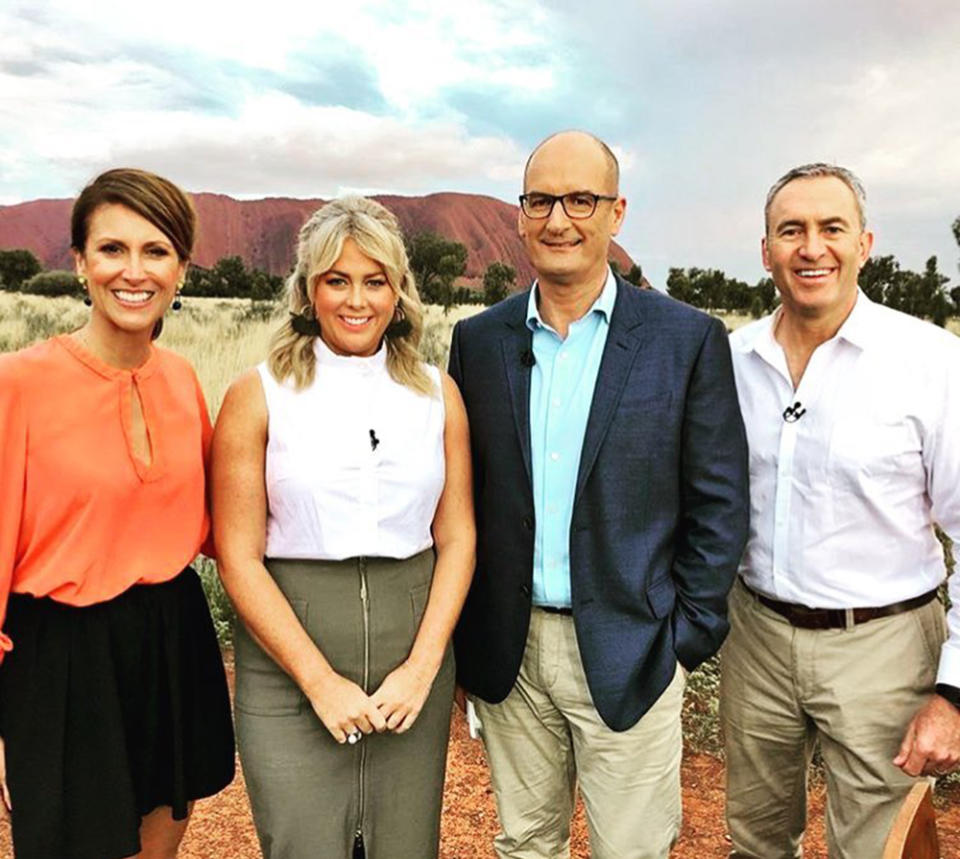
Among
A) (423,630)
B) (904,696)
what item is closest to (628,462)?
(423,630)

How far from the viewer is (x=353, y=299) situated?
2512 millimetres

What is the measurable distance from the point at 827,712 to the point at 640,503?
2.97ft

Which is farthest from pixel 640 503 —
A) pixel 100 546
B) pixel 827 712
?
pixel 100 546

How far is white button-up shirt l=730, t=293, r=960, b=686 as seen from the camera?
2662mm

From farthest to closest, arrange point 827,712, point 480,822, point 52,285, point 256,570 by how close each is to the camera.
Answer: point 52,285
point 480,822
point 827,712
point 256,570

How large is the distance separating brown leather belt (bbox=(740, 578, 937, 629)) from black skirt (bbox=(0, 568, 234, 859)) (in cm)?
178

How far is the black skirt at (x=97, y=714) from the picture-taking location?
240cm

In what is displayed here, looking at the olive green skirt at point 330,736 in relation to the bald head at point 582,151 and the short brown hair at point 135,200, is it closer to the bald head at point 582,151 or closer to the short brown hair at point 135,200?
the short brown hair at point 135,200

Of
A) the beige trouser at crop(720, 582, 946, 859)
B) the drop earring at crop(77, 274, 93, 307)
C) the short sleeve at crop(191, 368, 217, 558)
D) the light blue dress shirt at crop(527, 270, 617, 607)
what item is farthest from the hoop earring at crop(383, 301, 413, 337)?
the beige trouser at crop(720, 582, 946, 859)

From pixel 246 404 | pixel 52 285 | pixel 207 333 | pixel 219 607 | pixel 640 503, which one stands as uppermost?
pixel 52 285

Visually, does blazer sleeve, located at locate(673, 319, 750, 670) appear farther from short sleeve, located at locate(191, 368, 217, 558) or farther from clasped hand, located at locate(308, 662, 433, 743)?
short sleeve, located at locate(191, 368, 217, 558)

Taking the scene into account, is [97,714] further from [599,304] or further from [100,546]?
[599,304]

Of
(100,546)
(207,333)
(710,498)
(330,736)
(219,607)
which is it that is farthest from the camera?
(207,333)

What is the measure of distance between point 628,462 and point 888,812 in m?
1.37
